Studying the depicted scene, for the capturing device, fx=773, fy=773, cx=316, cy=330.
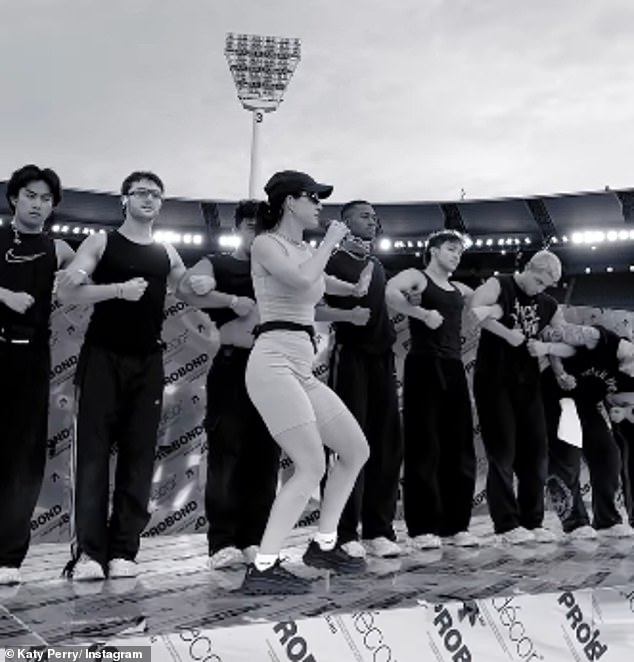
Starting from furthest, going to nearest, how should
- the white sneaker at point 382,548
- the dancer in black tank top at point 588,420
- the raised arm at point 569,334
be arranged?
the dancer in black tank top at point 588,420 → the raised arm at point 569,334 → the white sneaker at point 382,548

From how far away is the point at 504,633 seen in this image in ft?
9.06

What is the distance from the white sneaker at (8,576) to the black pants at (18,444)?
44mm

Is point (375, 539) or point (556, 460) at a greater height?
point (556, 460)

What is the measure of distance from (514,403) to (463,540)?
0.86 metres

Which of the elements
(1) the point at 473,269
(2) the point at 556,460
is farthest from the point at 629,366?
(1) the point at 473,269

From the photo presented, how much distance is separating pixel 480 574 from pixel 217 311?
1776 millimetres

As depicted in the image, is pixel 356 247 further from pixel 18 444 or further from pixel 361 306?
pixel 18 444

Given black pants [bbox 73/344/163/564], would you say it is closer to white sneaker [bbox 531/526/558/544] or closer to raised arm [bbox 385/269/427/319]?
raised arm [bbox 385/269/427/319]

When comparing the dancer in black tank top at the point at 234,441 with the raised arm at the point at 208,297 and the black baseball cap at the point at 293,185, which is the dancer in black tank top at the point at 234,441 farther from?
the black baseball cap at the point at 293,185

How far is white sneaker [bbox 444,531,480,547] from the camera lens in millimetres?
4312

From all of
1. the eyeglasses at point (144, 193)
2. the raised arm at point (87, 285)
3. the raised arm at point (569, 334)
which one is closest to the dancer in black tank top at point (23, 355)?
the raised arm at point (87, 285)

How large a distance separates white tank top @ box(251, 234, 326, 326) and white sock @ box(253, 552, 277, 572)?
0.92 meters

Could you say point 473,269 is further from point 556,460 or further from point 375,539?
point 375,539

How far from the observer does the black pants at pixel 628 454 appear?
5129 millimetres
